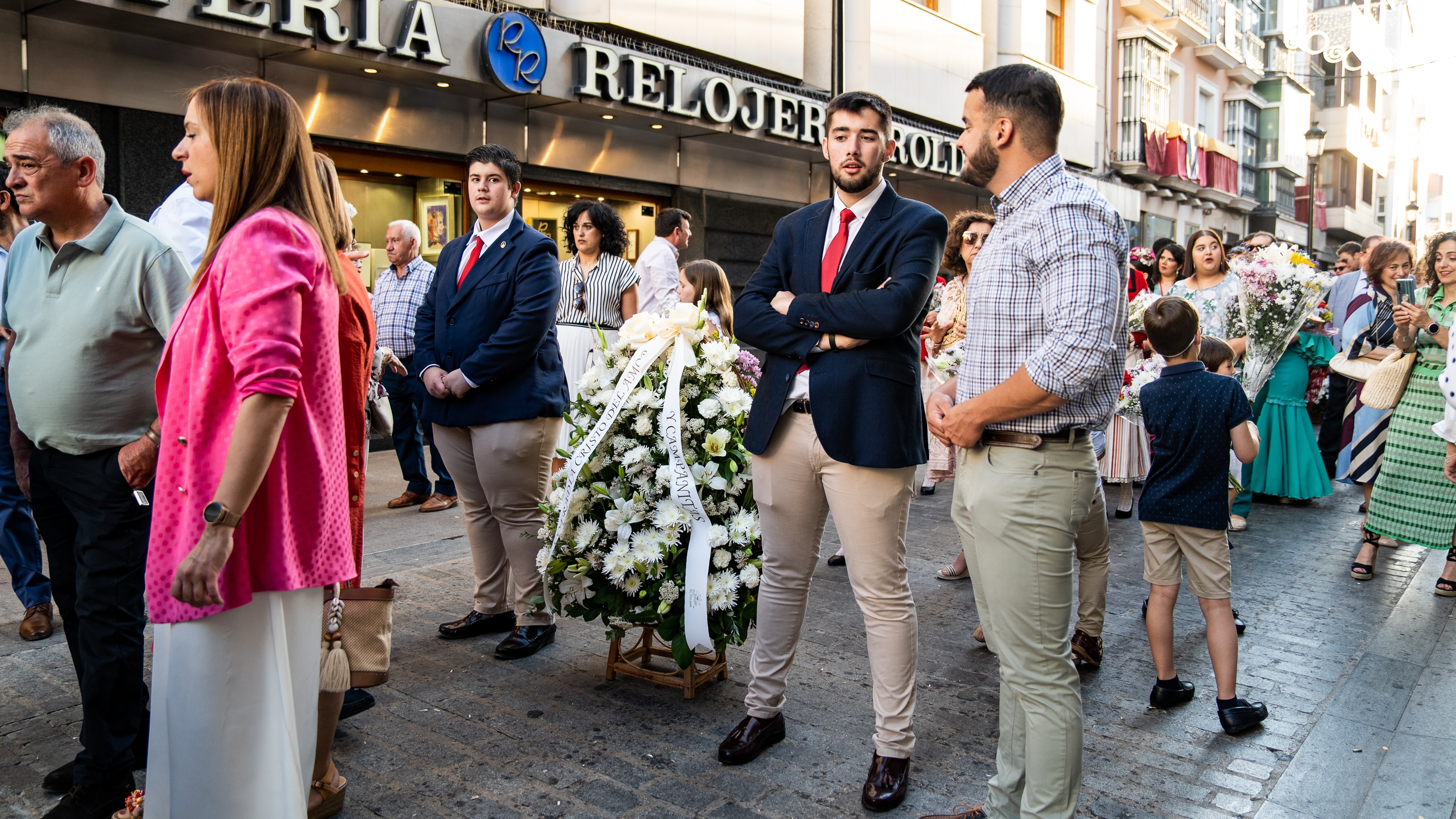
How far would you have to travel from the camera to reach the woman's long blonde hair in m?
2.43

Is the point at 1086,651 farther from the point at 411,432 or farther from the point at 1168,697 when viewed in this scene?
the point at 411,432

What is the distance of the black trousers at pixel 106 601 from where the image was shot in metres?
3.10

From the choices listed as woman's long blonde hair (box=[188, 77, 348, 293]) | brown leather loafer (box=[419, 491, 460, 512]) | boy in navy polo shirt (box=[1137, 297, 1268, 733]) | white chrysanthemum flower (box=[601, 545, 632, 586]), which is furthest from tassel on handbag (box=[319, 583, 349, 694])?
brown leather loafer (box=[419, 491, 460, 512])

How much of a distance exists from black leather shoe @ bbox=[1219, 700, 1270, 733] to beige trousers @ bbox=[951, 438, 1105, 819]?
4.90 ft

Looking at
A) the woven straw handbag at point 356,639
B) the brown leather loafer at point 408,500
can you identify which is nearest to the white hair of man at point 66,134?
the woven straw handbag at point 356,639

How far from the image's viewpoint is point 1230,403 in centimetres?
412

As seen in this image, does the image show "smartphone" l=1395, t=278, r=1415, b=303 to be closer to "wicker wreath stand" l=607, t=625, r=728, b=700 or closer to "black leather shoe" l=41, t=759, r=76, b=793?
"wicker wreath stand" l=607, t=625, r=728, b=700

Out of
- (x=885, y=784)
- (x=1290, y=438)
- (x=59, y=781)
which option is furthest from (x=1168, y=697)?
(x=1290, y=438)

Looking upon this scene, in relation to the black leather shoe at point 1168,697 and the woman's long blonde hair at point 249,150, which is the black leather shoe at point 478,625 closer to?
the woman's long blonde hair at point 249,150

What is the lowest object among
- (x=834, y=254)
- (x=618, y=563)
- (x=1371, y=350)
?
(x=618, y=563)

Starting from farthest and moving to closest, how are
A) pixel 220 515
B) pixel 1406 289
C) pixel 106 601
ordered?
pixel 1406 289 → pixel 106 601 → pixel 220 515

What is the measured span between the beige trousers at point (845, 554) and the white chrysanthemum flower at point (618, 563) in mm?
602

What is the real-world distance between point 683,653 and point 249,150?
2333 mm

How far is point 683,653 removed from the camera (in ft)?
12.8
